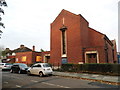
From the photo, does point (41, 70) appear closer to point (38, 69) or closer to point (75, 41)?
point (38, 69)

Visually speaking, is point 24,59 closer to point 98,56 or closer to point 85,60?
point 85,60

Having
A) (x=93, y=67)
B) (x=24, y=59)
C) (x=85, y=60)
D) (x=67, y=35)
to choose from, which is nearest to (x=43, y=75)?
(x=93, y=67)

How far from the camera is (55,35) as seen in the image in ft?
102

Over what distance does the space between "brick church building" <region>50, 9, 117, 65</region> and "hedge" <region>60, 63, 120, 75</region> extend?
19.8 feet

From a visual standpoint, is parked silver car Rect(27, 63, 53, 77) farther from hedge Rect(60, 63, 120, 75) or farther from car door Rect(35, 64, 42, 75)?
hedge Rect(60, 63, 120, 75)

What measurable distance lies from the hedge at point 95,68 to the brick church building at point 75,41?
19.8ft

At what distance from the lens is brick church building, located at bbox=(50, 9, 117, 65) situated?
25891 mm

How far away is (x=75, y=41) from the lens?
2750 cm

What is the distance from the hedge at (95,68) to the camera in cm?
1572

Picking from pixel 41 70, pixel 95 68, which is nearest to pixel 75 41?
pixel 95 68

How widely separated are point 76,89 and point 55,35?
23510mm

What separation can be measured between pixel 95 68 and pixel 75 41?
35.5 feet

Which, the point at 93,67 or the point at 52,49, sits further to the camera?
the point at 52,49

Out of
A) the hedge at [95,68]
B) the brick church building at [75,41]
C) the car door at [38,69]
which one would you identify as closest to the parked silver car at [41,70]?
the car door at [38,69]
